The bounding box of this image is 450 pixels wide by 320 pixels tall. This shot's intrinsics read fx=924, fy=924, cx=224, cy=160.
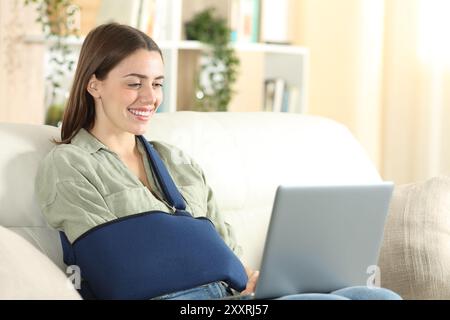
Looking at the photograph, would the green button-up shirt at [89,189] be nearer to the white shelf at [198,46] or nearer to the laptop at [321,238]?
the laptop at [321,238]

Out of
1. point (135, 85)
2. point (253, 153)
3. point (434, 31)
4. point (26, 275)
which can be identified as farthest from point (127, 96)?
point (434, 31)

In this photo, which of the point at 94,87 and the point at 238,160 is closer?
the point at 94,87

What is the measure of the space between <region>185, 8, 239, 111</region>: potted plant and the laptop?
2.13 metres

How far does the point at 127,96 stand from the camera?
220 centimetres

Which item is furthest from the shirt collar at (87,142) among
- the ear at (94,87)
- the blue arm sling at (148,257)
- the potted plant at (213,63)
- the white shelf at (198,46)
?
the potted plant at (213,63)

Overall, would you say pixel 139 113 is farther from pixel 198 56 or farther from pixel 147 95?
pixel 198 56

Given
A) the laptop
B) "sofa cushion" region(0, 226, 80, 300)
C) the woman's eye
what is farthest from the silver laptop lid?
the woman's eye

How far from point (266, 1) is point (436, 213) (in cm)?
220

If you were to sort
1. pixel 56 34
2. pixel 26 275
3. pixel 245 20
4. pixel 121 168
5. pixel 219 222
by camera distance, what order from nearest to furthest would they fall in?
1. pixel 26 275
2. pixel 121 168
3. pixel 219 222
4. pixel 56 34
5. pixel 245 20

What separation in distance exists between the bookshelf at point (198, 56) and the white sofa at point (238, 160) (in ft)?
3.63

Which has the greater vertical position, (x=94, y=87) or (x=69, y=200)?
(x=94, y=87)

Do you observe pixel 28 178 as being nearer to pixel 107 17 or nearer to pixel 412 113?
pixel 107 17

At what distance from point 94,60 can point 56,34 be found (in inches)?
51.4

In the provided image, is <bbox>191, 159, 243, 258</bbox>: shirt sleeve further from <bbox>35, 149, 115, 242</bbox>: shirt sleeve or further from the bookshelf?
the bookshelf
